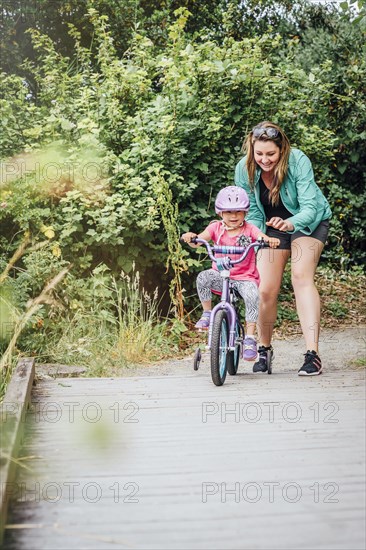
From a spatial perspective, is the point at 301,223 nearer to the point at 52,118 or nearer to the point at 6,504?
the point at 6,504

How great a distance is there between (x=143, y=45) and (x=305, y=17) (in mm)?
7682

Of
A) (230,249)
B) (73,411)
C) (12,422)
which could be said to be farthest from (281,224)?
(12,422)

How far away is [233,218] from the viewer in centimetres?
570

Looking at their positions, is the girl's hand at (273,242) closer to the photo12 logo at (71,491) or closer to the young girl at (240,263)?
the young girl at (240,263)

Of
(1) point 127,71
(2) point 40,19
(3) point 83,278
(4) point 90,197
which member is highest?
(2) point 40,19

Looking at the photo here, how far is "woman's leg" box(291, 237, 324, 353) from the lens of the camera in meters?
5.75

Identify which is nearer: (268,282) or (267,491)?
(267,491)

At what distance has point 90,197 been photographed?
805 centimetres

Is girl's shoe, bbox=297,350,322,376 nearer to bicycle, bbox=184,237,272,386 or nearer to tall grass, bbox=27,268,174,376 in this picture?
bicycle, bbox=184,237,272,386

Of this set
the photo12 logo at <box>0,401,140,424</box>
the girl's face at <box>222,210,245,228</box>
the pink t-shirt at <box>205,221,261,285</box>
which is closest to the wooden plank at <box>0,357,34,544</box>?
the photo12 logo at <box>0,401,140,424</box>

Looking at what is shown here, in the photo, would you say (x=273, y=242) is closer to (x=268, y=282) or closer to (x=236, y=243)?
(x=236, y=243)

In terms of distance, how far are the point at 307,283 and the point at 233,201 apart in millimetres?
780

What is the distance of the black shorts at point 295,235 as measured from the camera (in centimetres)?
578

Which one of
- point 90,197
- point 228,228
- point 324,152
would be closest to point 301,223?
point 228,228
